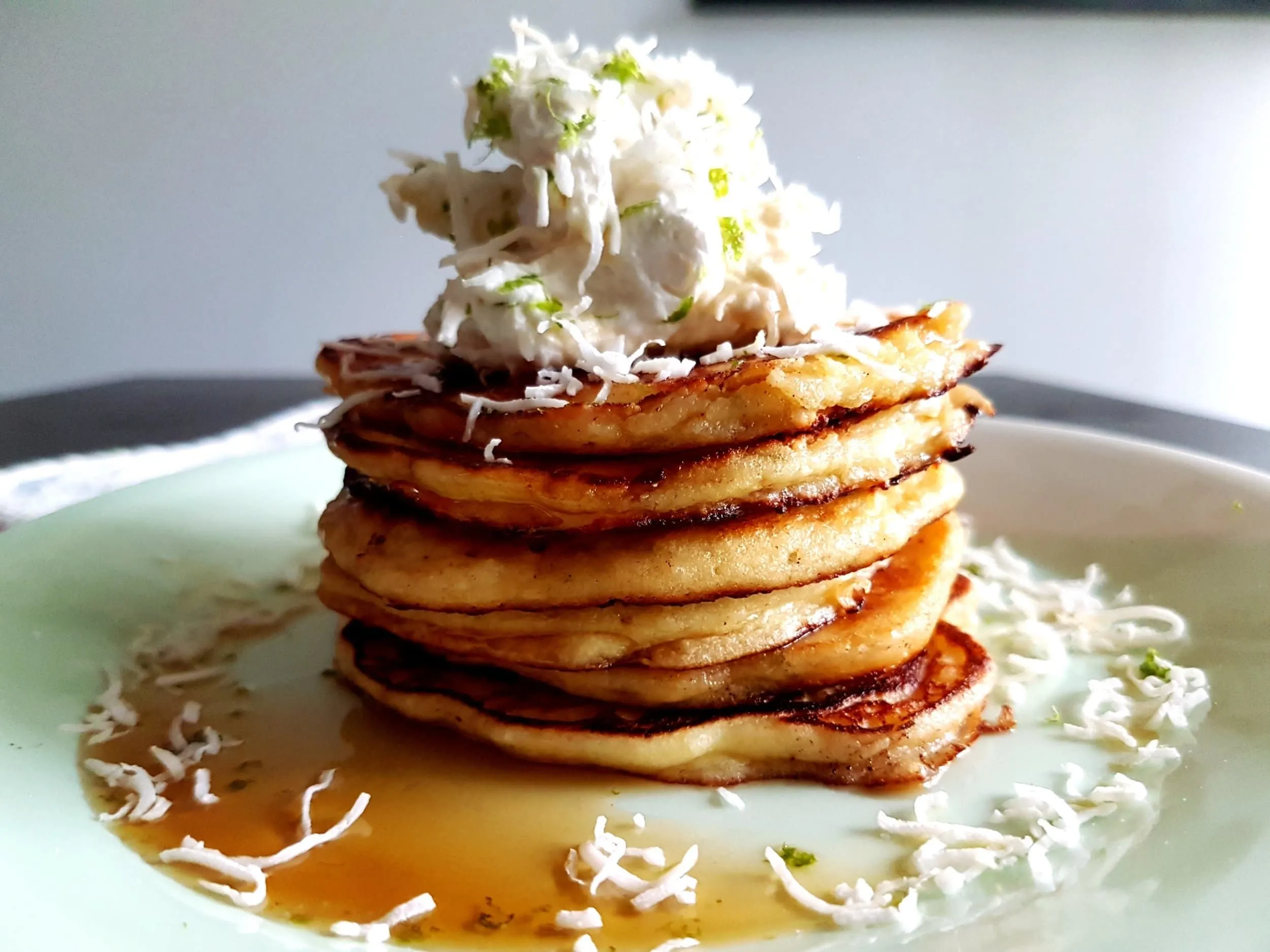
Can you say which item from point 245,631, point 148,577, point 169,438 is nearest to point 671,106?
point 245,631

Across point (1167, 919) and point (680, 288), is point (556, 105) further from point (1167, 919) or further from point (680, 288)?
point (1167, 919)

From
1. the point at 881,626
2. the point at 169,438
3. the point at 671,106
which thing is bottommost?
the point at 169,438

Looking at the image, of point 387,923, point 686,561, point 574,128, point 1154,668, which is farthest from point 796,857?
point 574,128

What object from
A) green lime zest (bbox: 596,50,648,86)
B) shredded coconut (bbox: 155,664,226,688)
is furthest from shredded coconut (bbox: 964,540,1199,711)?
shredded coconut (bbox: 155,664,226,688)

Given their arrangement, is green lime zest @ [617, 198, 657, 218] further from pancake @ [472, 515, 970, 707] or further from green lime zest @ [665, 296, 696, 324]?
pancake @ [472, 515, 970, 707]

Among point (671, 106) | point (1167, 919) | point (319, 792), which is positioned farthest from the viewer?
point (671, 106)
